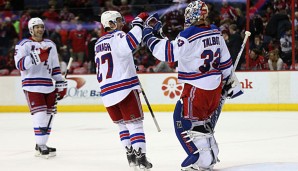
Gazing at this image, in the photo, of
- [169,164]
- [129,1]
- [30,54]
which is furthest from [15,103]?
[169,164]

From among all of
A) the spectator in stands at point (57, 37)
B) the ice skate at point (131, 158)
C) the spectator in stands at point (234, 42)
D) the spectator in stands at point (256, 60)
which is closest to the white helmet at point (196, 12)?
the ice skate at point (131, 158)

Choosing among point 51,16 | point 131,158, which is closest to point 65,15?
point 51,16

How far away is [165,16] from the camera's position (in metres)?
11.1

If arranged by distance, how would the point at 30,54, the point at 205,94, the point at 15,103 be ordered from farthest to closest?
the point at 15,103
the point at 30,54
the point at 205,94

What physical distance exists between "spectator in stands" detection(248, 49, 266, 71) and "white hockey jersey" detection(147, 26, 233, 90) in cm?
596

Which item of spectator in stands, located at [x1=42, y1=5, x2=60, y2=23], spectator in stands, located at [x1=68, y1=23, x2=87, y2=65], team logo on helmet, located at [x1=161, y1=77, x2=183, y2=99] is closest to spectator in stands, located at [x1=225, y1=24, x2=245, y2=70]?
team logo on helmet, located at [x1=161, y1=77, x2=183, y2=99]

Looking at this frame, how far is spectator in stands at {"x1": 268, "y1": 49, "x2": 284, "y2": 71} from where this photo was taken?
10562 mm

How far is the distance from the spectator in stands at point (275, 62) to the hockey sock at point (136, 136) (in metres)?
6.09

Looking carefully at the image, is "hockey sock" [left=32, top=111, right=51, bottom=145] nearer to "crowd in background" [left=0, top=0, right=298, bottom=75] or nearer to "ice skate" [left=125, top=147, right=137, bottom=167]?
"ice skate" [left=125, top=147, right=137, bottom=167]

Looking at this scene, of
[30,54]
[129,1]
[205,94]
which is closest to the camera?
[205,94]

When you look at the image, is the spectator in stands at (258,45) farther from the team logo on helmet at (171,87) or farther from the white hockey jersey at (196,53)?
the white hockey jersey at (196,53)

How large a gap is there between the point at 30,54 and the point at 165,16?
18.0 feet

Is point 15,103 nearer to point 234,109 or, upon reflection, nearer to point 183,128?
point 234,109

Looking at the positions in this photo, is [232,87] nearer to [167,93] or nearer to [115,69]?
[115,69]
